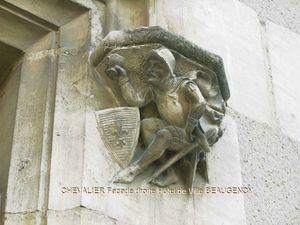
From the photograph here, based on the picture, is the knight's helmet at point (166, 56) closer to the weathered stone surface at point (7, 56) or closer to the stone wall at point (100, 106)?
the stone wall at point (100, 106)

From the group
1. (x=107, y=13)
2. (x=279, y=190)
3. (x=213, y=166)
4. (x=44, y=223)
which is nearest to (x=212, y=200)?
(x=213, y=166)

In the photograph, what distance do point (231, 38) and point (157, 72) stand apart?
45 cm

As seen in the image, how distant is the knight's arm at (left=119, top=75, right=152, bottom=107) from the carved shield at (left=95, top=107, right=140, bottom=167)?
2 cm

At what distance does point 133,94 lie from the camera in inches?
73.8

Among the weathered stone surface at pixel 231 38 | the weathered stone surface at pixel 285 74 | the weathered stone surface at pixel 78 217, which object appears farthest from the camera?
the weathered stone surface at pixel 285 74

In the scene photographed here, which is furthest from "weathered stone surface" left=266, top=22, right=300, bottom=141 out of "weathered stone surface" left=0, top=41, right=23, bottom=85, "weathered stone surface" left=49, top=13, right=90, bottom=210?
"weathered stone surface" left=0, top=41, right=23, bottom=85

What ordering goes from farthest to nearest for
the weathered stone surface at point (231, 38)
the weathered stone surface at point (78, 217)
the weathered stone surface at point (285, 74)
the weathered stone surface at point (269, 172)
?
the weathered stone surface at point (285, 74), the weathered stone surface at point (231, 38), the weathered stone surface at point (269, 172), the weathered stone surface at point (78, 217)

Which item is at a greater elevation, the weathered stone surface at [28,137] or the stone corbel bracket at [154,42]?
the stone corbel bracket at [154,42]

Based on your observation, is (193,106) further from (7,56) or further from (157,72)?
(7,56)

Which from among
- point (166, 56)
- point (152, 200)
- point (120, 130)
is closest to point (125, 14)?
point (166, 56)

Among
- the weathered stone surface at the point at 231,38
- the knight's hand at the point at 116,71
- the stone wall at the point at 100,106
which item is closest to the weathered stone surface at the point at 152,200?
the stone wall at the point at 100,106

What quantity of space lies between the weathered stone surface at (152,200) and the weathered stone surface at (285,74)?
363mm

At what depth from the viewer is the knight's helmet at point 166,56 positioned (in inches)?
72.8

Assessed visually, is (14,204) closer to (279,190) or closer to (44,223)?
(44,223)
